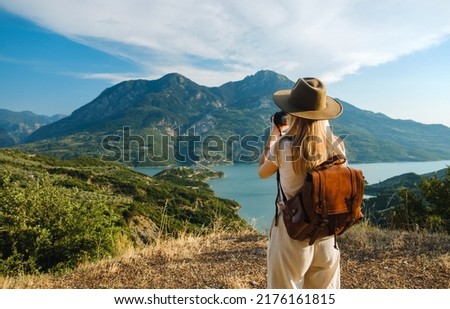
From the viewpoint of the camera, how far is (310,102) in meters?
2.17

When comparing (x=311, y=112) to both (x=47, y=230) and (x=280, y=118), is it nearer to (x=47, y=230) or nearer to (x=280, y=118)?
(x=280, y=118)

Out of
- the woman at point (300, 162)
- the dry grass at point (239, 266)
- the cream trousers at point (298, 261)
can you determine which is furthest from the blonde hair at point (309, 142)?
the dry grass at point (239, 266)

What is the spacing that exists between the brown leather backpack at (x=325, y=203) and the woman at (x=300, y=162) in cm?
7

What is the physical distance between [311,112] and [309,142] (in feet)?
0.62

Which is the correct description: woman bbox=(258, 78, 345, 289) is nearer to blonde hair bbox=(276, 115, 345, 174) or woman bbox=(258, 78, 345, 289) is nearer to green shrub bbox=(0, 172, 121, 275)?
blonde hair bbox=(276, 115, 345, 174)

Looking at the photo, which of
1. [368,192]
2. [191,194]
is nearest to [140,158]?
[191,194]

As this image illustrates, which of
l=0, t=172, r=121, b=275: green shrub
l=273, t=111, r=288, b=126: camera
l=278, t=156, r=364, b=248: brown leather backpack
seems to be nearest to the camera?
l=278, t=156, r=364, b=248: brown leather backpack

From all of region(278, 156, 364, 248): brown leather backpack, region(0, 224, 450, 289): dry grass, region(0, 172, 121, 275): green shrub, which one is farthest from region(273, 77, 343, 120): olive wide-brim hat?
region(0, 172, 121, 275): green shrub

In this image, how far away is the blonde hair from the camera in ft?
6.82

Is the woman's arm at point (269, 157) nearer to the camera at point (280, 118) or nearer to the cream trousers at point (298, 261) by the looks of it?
the camera at point (280, 118)

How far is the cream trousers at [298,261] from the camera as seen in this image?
7.16 ft

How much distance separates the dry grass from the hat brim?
1.99 metres

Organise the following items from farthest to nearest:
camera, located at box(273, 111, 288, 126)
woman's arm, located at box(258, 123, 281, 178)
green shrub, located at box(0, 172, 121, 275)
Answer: green shrub, located at box(0, 172, 121, 275), camera, located at box(273, 111, 288, 126), woman's arm, located at box(258, 123, 281, 178)
